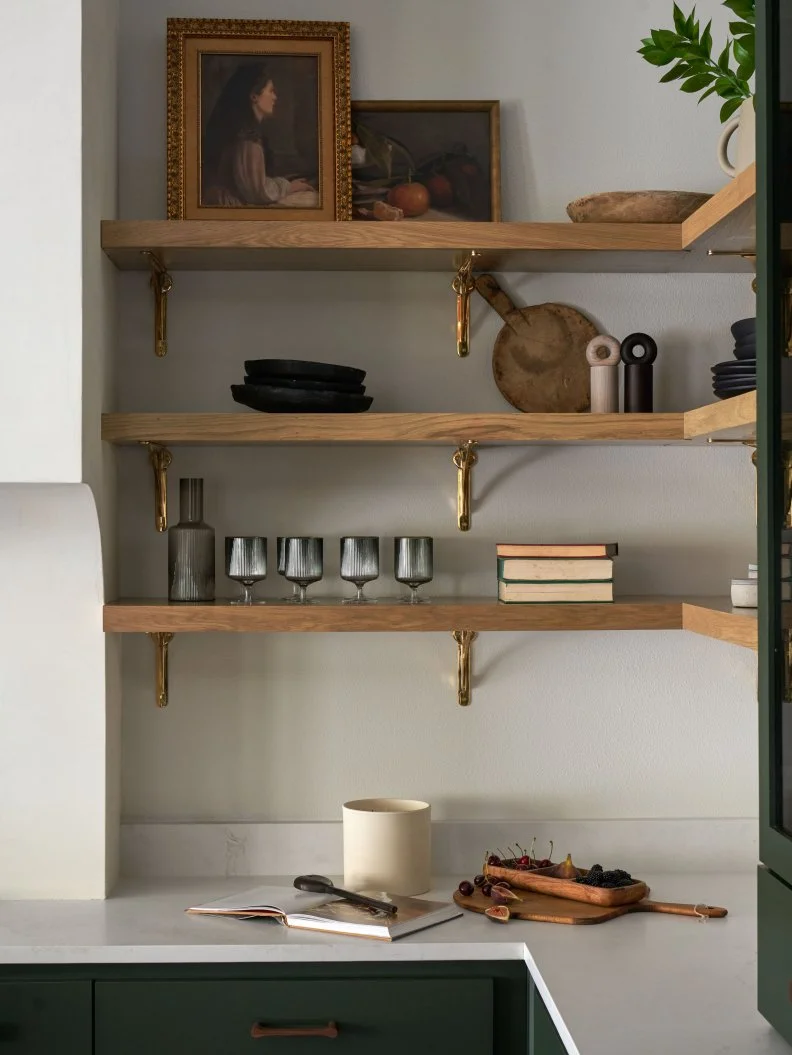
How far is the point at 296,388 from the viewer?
223 centimetres

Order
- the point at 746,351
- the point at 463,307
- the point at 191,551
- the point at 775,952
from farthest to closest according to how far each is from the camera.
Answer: the point at 463,307
the point at 191,551
the point at 746,351
the point at 775,952

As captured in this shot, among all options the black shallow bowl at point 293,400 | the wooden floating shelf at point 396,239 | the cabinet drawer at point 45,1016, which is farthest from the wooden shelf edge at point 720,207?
the cabinet drawer at point 45,1016

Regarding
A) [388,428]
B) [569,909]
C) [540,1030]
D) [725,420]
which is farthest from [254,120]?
[540,1030]

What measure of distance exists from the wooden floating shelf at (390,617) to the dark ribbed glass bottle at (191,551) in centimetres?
11

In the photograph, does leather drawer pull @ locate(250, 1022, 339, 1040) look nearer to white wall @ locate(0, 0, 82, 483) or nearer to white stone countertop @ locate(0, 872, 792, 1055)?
white stone countertop @ locate(0, 872, 792, 1055)

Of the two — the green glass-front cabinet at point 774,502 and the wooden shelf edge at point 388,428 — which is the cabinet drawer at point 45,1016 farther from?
the green glass-front cabinet at point 774,502

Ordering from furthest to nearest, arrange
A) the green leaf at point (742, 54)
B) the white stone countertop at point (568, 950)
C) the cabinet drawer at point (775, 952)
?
the green leaf at point (742, 54), the white stone countertop at point (568, 950), the cabinet drawer at point (775, 952)

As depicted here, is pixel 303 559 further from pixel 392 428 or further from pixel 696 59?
pixel 696 59

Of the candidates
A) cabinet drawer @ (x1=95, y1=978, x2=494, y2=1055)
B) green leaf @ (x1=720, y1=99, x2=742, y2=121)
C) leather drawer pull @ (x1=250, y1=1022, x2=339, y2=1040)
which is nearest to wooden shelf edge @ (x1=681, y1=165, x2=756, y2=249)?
green leaf @ (x1=720, y1=99, x2=742, y2=121)

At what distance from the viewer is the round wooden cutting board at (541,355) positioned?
8.04 feet

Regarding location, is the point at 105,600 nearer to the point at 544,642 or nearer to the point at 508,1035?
the point at 544,642

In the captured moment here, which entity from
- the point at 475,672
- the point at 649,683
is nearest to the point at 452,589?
the point at 475,672

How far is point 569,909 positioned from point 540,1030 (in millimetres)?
268

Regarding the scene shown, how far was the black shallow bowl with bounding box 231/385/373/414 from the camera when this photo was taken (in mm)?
2227
